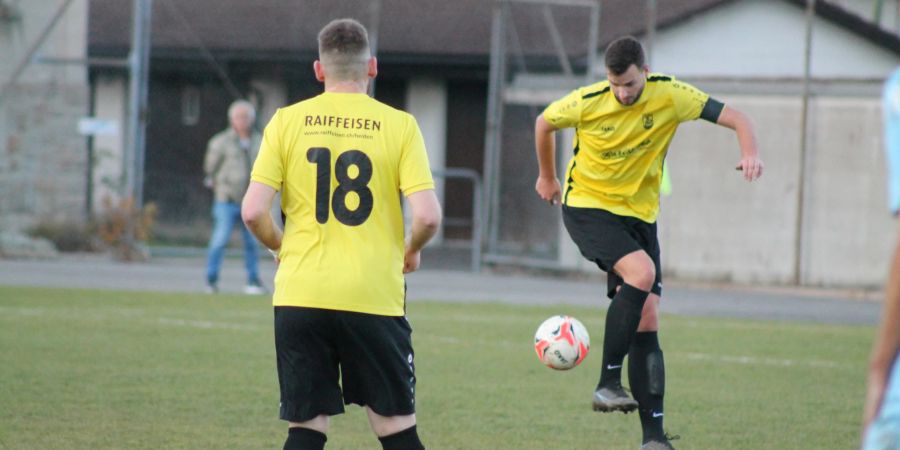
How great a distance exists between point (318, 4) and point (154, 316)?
11142 mm

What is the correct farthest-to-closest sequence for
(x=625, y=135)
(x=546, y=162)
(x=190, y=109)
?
(x=190, y=109) < (x=546, y=162) < (x=625, y=135)

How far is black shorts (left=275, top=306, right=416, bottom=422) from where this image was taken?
5.06 m

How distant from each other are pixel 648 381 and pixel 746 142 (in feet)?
4.29

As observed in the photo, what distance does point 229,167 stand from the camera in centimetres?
1564

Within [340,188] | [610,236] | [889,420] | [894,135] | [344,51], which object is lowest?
[889,420]

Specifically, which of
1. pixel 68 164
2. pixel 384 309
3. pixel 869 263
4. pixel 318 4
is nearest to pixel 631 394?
pixel 384 309

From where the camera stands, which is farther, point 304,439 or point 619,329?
point 619,329

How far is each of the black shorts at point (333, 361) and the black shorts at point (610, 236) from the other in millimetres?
2269

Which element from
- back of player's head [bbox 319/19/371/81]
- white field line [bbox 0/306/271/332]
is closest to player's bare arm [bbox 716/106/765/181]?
back of player's head [bbox 319/19/371/81]

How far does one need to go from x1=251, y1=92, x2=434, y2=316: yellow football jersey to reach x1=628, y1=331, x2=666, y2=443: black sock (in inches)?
92.6

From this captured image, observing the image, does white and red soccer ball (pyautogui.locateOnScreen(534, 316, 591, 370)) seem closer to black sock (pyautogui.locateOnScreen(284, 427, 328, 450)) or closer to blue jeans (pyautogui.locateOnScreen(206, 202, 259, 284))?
black sock (pyautogui.locateOnScreen(284, 427, 328, 450))

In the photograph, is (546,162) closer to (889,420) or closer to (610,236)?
(610,236)

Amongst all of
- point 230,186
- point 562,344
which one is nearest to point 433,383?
point 562,344

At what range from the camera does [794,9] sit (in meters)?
26.0
